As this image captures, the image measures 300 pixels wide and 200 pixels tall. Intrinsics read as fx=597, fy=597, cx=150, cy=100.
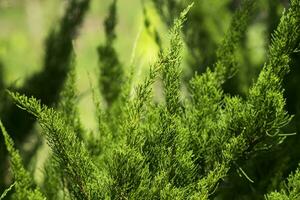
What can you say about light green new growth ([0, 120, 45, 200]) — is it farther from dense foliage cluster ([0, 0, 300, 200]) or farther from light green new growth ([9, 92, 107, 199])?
light green new growth ([9, 92, 107, 199])

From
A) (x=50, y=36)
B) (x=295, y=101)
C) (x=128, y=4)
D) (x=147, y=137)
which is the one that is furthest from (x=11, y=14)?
(x=147, y=137)

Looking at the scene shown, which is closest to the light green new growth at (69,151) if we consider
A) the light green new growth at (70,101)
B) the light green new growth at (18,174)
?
the light green new growth at (18,174)

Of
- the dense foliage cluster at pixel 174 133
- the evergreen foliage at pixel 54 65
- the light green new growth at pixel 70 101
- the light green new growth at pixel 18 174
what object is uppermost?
the evergreen foliage at pixel 54 65

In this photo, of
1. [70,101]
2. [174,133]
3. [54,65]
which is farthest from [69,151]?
[54,65]

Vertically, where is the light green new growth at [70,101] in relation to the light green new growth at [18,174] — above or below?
above

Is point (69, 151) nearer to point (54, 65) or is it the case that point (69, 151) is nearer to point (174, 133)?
point (174, 133)

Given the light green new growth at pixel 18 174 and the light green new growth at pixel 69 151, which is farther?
the light green new growth at pixel 18 174

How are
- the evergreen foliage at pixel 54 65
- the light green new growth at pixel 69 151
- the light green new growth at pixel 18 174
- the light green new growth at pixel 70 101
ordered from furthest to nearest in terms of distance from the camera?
1. the evergreen foliage at pixel 54 65
2. the light green new growth at pixel 70 101
3. the light green new growth at pixel 18 174
4. the light green new growth at pixel 69 151

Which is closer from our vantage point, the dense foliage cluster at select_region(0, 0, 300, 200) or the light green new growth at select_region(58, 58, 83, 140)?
the dense foliage cluster at select_region(0, 0, 300, 200)

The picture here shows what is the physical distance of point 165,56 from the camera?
1.34 meters

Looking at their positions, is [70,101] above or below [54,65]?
below

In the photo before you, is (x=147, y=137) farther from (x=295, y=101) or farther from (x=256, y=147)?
(x=295, y=101)

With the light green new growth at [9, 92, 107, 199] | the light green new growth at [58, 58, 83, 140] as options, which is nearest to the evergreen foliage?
the light green new growth at [58, 58, 83, 140]

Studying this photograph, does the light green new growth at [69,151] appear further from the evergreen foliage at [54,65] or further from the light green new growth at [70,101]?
the evergreen foliage at [54,65]
